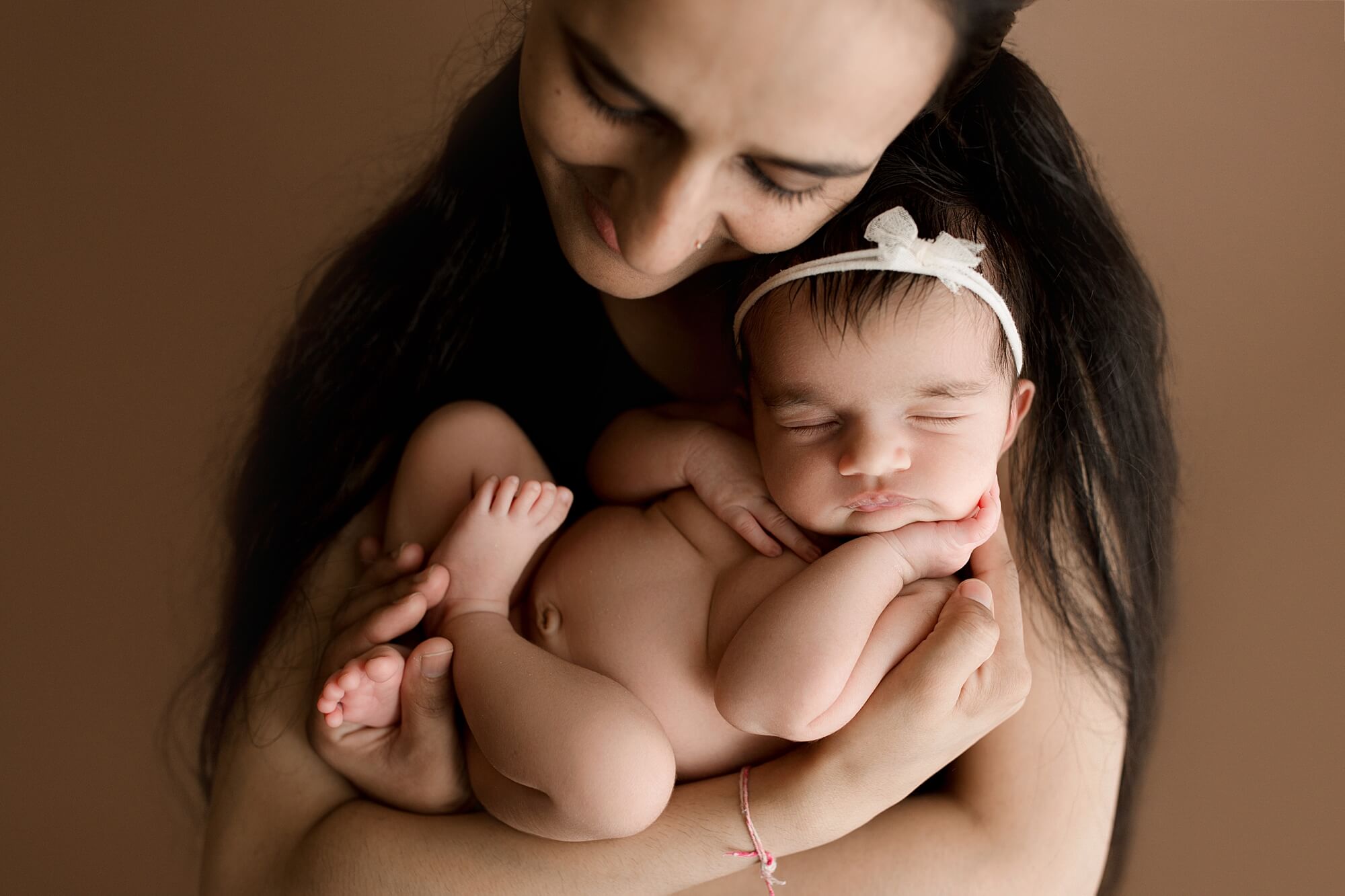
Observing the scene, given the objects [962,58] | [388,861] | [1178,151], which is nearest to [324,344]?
[388,861]

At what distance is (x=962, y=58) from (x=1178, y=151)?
0.76 meters

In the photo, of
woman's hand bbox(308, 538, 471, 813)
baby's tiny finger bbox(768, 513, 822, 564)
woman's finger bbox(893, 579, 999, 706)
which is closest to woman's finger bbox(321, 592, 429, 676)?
Answer: woman's hand bbox(308, 538, 471, 813)

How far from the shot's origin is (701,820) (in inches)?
40.1

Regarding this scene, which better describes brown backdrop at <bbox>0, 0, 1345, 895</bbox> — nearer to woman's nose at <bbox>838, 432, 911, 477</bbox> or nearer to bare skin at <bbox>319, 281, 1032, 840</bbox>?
bare skin at <bbox>319, 281, 1032, 840</bbox>

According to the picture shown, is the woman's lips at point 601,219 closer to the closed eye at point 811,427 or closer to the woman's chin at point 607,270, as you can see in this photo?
the woman's chin at point 607,270

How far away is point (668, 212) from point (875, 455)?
11.7 inches

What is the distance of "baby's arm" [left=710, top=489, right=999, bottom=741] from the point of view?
927 millimetres

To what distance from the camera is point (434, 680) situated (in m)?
1.03

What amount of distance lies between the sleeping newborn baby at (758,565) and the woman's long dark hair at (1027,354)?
0.10 meters

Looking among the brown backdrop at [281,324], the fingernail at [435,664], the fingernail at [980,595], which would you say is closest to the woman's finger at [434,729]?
the fingernail at [435,664]

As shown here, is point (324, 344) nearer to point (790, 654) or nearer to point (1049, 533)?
point (790, 654)

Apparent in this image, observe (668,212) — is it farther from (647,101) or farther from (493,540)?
(493,540)

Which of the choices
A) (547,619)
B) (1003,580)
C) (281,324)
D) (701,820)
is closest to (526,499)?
(547,619)

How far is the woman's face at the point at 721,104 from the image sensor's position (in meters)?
0.71
